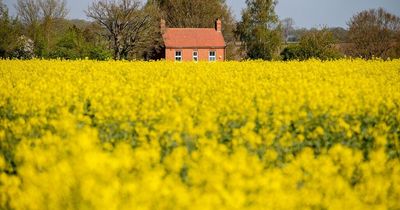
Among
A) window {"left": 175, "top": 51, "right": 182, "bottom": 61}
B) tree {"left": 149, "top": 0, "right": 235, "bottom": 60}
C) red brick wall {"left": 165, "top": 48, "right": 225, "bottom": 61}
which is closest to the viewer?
red brick wall {"left": 165, "top": 48, "right": 225, "bottom": 61}

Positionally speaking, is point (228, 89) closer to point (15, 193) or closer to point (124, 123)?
point (124, 123)

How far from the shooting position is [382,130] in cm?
705

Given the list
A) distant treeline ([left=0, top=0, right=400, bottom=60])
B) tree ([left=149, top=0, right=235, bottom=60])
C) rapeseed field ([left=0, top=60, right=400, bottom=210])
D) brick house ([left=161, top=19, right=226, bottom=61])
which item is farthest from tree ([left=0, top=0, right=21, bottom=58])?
tree ([left=149, top=0, right=235, bottom=60])

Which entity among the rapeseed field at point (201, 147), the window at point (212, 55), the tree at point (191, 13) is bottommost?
the rapeseed field at point (201, 147)

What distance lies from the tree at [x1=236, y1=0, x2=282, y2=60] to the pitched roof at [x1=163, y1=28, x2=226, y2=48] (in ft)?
25.6

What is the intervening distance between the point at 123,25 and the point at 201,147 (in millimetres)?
38899

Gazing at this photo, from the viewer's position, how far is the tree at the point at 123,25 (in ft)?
142

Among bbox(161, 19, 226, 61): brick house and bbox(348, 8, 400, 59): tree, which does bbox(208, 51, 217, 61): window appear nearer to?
bbox(161, 19, 226, 61): brick house

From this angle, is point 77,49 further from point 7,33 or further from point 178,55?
point 178,55

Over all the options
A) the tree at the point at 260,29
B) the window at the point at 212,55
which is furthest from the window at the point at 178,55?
the tree at the point at 260,29

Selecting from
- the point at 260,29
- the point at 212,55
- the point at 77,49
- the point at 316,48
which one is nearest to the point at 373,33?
the point at 260,29

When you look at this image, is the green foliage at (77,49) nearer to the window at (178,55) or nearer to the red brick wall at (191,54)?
the red brick wall at (191,54)

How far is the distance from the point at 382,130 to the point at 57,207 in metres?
5.00

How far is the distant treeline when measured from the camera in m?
32.5
